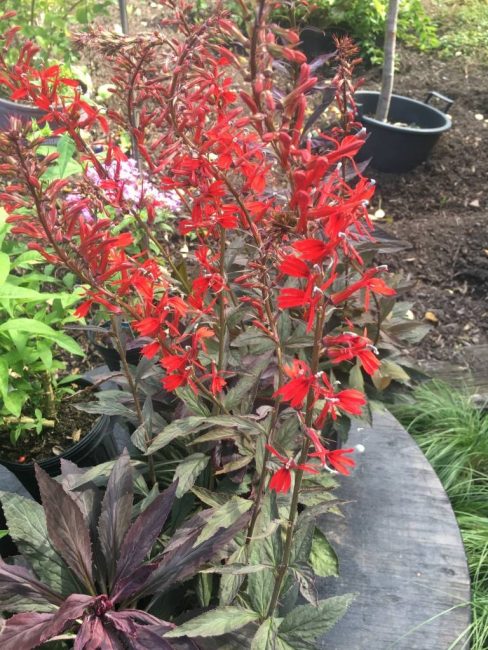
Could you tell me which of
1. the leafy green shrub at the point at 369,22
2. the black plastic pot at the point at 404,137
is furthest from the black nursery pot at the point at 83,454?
the leafy green shrub at the point at 369,22

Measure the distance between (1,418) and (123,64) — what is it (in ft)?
3.69

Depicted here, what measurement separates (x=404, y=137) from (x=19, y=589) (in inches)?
135

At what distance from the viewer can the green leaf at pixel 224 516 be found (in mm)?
1242

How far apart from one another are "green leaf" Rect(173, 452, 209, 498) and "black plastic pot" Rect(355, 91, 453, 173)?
2832 millimetres

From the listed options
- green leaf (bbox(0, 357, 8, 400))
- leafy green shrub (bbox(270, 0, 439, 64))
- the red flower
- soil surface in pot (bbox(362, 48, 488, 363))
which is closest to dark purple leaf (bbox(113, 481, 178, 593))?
the red flower

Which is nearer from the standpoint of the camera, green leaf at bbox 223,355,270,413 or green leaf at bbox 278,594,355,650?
green leaf at bbox 278,594,355,650

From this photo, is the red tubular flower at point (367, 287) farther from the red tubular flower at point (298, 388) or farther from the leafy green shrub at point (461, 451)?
the leafy green shrub at point (461, 451)

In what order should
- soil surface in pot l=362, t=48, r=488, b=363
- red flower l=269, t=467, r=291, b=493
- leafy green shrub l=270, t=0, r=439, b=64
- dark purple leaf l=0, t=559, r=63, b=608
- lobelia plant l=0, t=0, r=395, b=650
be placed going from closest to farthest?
lobelia plant l=0, t=0, r=395, b=650 < red flower l=269, t=467, r=291, b=493 < dark purple leaf l=0, t=559, r=63, b=608 < soil surface in pot l=362, t=48, r=488, b=363 < leafy green shrub l=270, t=0, r=439, b=64

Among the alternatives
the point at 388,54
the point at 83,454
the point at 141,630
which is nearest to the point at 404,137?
the point at 388,54

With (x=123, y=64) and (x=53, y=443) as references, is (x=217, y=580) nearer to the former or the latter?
(x=53, y=443)

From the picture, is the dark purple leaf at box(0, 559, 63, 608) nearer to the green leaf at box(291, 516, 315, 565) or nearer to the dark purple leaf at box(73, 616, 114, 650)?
the dark purple leaf at box(73, 616, 114, 650)

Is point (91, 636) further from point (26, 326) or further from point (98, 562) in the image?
point (26, 326)

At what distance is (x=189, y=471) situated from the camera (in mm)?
1343

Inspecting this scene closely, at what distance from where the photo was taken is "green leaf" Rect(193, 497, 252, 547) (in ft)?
4.08
